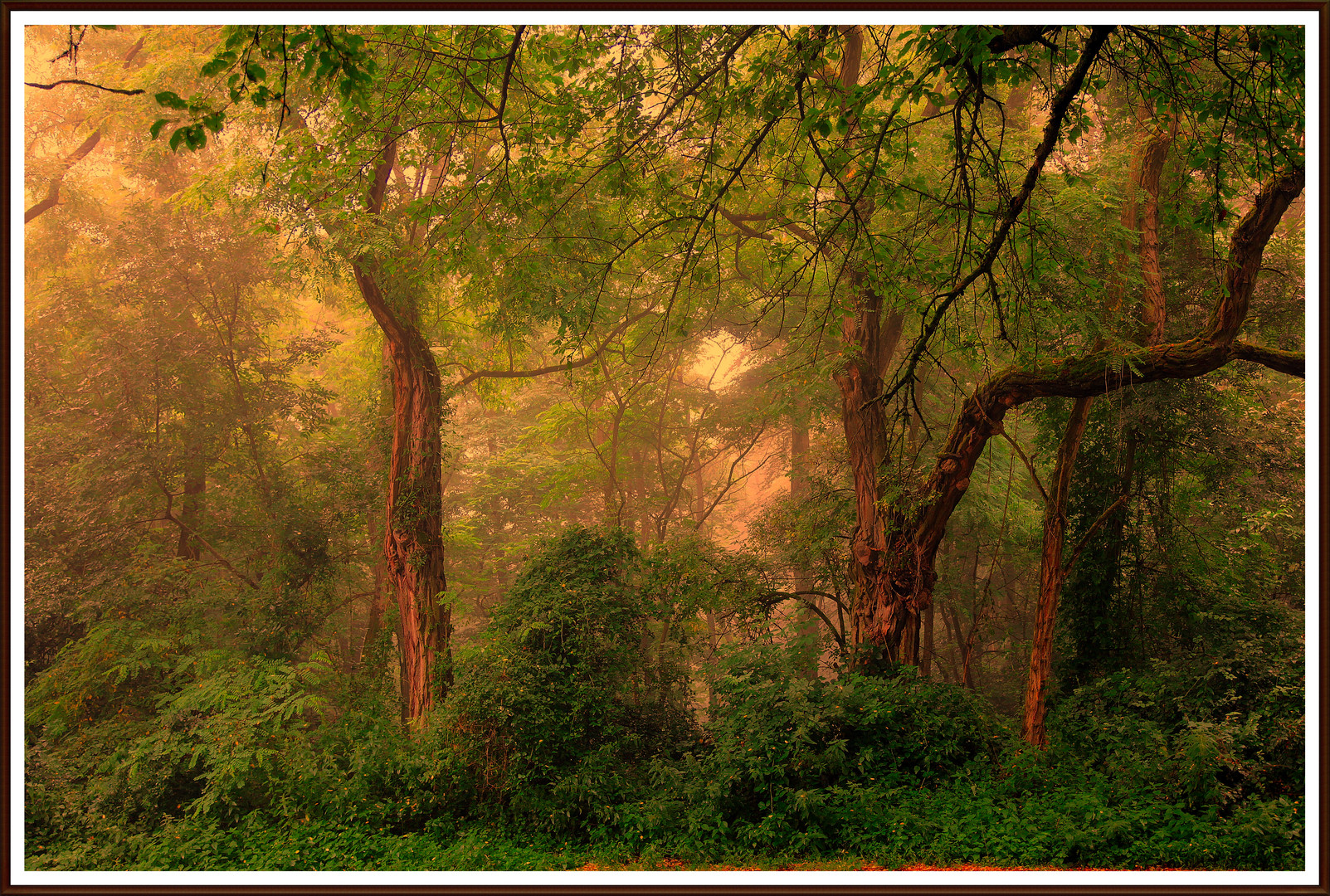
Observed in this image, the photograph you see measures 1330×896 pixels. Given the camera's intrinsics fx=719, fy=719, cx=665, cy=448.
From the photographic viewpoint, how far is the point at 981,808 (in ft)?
20.1

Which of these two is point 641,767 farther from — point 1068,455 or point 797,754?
point 1068,455

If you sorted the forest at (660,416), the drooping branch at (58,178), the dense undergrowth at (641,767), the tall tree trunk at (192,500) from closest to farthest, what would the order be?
the forest at (660,416), the dense undergrowth at (641,767), the tall tree trunk at (192,500), the drooping branch at (58,178)

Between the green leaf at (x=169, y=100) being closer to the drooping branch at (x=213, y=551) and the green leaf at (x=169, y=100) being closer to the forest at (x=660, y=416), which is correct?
the forest at (x=660, y=416)

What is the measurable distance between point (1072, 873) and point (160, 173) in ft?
53.3

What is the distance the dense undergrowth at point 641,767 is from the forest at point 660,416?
2.0 inches

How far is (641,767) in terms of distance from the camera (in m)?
7.71

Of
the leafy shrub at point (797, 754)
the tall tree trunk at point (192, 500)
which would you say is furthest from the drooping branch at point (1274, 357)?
the tall tree trunk at point (192, 500)

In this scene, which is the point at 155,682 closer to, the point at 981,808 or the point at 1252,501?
the point at 981,808

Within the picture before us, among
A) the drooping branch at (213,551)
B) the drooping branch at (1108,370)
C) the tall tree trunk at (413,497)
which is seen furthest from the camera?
the drooping branch at (213,551)

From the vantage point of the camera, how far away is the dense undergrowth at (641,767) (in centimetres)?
593

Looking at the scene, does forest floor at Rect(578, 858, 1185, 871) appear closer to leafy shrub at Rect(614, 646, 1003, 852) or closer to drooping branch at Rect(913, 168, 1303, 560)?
leafy shrub at Rect(614, 646, 1003, 852)

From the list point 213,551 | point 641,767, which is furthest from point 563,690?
point 213,551

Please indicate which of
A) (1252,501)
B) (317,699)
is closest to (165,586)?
(317,699)

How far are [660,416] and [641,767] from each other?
335 inches
